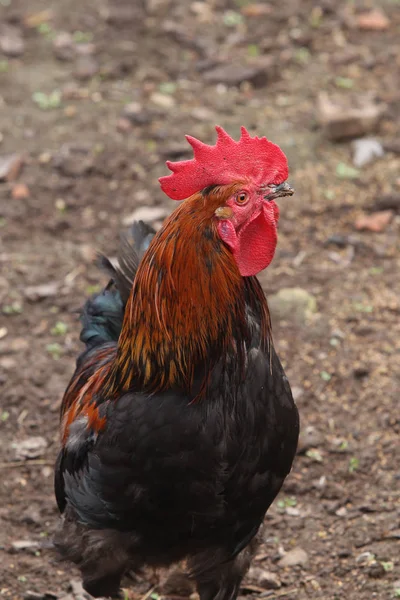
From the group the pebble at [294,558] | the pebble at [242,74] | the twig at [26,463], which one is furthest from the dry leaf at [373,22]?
the pebble at [294,558]

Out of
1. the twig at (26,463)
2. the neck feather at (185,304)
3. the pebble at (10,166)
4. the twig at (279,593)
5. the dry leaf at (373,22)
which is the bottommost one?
the twig at (26,463)

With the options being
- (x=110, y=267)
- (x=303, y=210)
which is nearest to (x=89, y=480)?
(x=110, y=267)

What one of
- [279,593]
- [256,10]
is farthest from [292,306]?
[256,10]

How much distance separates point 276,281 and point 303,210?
92cm

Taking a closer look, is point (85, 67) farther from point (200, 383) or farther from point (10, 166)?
point (200, 383)

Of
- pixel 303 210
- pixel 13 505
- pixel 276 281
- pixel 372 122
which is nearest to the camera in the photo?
pixel 13 505

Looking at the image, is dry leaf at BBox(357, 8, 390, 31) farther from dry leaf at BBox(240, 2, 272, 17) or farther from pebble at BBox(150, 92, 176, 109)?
pebble at BBox(150, 92, 176, 109)

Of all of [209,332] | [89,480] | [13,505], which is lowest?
[13,505]

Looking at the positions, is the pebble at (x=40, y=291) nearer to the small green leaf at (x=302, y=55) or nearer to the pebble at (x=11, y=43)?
the pebble at (x=11, y=43)

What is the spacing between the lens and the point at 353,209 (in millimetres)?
7035

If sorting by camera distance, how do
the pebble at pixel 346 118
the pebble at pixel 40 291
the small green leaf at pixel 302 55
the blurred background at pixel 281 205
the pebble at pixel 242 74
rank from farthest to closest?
the small green leaf at pixel 302 55 < the pebble at pixel 242 74 < the pebble at pixel 346 118 < the pebble at pixel 40 291 < the blurred background at pixel 281 205

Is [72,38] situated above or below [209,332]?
below

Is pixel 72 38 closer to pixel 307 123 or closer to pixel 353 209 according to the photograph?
pixel 307 123

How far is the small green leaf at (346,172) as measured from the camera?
7.36 m
